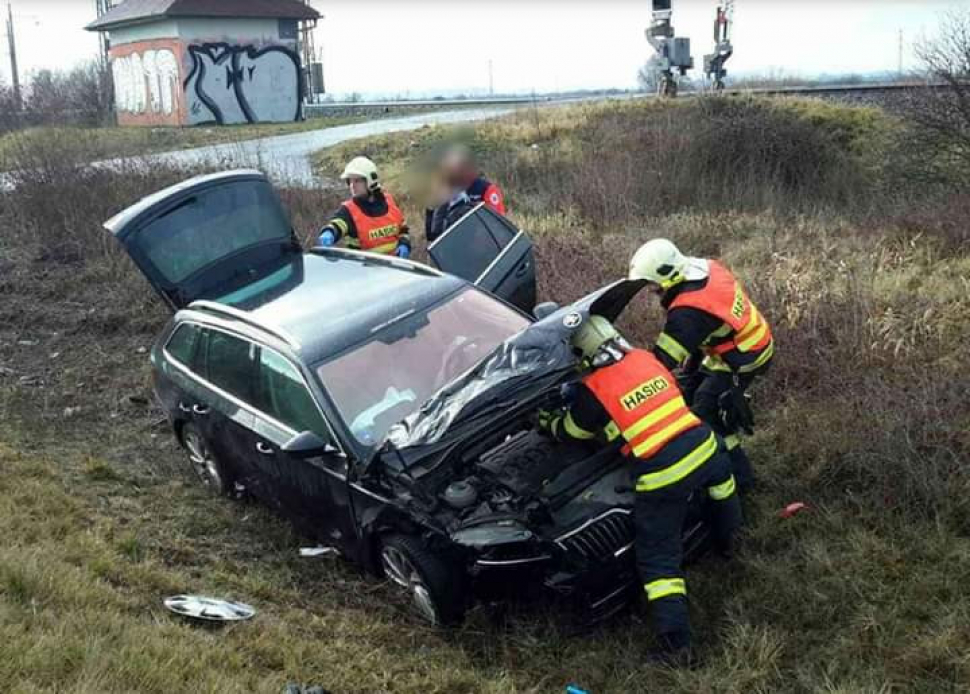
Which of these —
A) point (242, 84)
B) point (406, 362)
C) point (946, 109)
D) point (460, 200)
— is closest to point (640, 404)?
point (406, 362)

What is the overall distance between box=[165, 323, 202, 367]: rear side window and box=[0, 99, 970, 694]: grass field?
0.92 m

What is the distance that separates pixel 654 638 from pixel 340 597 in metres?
1.68

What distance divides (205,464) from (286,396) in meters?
1.47

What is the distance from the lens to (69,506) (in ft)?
16.9

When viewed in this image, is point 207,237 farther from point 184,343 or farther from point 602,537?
point 602,537

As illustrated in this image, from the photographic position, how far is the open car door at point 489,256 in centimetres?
582

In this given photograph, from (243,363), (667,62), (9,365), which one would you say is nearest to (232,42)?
(667,62)

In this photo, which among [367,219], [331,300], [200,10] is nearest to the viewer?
[331,300]

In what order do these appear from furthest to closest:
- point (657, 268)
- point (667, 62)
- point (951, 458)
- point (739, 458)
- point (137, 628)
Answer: point (667, 62)
point (739, 458)
point (951, 458)
point (657, 268)
point (137, 628)

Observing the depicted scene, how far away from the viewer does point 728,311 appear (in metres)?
4.49

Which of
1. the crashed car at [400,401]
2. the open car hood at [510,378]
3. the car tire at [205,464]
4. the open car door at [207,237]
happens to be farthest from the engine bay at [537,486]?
the open car door at [207,237]

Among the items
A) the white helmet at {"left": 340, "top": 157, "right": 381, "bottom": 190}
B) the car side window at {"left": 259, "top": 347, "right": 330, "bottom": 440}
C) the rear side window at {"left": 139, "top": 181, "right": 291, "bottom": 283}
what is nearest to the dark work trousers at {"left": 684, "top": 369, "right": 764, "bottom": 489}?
the car side window at {"left": 259, "top": 347, "right": 330, "bottom": 440}

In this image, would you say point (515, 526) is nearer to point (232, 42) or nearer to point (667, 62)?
point (667, 62)

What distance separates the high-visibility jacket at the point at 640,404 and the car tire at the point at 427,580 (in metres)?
1.07
